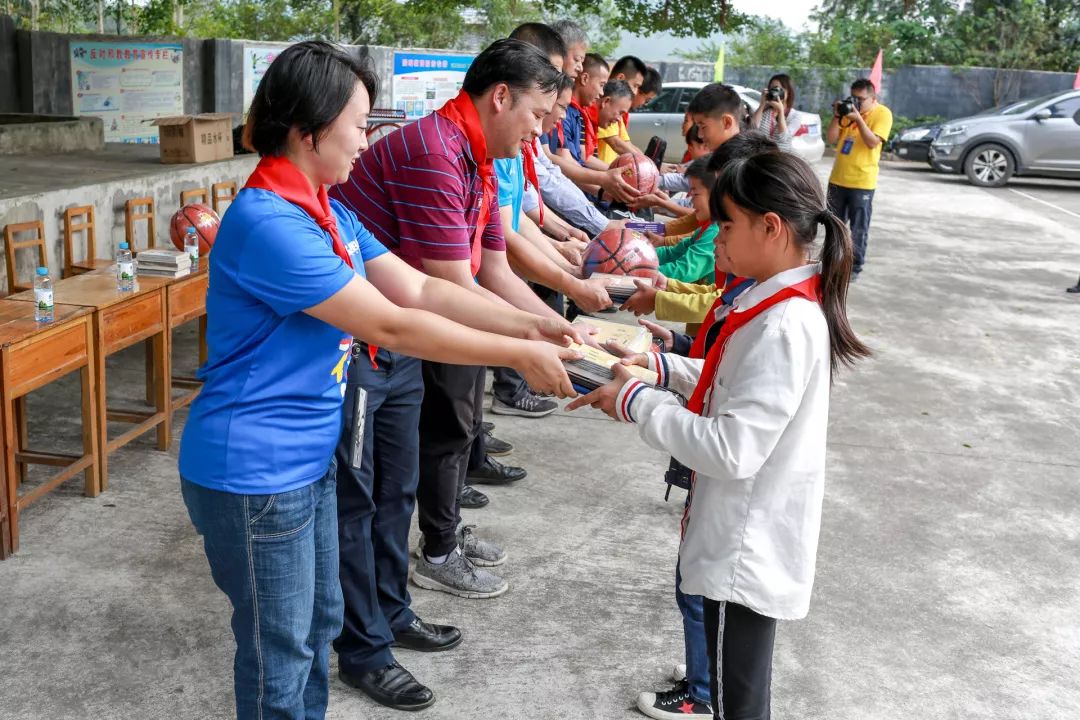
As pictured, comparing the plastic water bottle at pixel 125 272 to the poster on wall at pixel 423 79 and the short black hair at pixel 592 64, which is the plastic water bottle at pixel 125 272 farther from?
the poster on wall at pixel 423 79

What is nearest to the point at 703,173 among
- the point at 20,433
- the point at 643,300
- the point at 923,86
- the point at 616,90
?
the point at 643,300

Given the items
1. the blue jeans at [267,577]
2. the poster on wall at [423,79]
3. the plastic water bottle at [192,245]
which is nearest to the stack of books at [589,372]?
the blue jeans at [267,577]

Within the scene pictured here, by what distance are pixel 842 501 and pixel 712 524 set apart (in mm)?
2491

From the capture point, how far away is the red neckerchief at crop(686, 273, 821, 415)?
6.67ft

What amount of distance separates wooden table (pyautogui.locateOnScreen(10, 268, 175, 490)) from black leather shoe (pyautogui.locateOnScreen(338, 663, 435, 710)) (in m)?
1.84

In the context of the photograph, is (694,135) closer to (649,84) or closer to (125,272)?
(125,272)

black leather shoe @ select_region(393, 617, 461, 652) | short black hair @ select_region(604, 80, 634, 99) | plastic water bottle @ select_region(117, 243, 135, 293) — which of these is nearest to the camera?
black leather shoe @ select_region(393, 617, 461, 652)

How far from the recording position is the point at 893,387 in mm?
6039

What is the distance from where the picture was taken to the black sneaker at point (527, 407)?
5219 millimetres

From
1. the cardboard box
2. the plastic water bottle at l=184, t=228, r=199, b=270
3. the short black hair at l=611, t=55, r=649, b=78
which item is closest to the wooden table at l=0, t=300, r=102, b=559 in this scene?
the plastic water bottle at l=184, t=228, r=199, b=270

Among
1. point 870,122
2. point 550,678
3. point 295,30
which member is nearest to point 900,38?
point 295,30

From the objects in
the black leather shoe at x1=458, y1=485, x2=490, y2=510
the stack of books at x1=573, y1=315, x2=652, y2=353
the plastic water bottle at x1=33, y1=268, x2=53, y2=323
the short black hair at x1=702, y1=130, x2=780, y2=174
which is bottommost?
the black leather shoe at x1=458, y1=485, x2=490, y2=510

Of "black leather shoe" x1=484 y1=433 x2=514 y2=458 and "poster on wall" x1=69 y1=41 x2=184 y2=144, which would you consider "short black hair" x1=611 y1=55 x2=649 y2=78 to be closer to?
"black leather shoe" x1=484 y1=433 x2=514 y2=458

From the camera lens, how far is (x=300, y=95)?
183 cm
